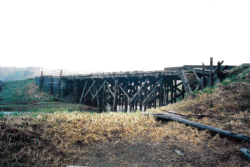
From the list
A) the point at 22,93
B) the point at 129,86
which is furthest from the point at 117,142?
the point at 22,93

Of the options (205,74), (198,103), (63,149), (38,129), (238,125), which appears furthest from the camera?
(205,74)

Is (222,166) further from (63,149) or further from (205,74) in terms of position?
(205,74)

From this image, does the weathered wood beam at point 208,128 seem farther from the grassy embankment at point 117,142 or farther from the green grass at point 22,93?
the green grass at point 22,93

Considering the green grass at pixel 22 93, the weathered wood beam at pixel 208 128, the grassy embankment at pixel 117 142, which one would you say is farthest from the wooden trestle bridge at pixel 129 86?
the grassy embankment at pixel 117 142

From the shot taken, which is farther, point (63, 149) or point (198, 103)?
point (198, 103)

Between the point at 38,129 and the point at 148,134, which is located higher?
the point at 38,129

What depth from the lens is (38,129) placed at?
3.71 m

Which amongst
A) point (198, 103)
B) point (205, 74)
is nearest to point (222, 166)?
point (198, 103)

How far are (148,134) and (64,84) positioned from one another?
737 inches

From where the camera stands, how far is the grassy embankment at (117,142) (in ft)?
9.75

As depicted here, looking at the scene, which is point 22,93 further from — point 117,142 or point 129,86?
point 117,142

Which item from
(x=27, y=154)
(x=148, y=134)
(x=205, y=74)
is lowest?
(x=148, y=134)

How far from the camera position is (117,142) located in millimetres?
3998

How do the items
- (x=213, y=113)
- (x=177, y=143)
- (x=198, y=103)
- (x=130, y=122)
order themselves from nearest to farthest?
1. (x=177, y=143)
2. (x=130, y=122)
3. (x=213, y=113)
4. (x=198, y=103)
